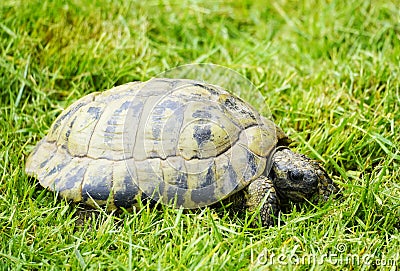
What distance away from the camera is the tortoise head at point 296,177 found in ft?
12.2

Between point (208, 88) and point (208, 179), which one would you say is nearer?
point (208, 179)

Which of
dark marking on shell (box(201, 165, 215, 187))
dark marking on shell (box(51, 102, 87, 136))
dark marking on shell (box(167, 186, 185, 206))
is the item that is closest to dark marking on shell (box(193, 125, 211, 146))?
dark marking on shell (box(201, 165, 215, 187))

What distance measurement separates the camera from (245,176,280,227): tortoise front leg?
357 centimetres

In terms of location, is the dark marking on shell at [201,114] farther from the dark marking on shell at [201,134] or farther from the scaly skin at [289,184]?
the scaly skin at [289,184]

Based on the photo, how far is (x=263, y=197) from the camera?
3.57m

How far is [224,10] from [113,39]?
146cm

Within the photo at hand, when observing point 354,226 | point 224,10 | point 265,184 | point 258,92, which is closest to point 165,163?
point 265,184

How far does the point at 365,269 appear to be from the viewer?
10.8 ft

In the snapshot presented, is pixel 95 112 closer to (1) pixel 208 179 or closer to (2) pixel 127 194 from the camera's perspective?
(2) pixel 127 194

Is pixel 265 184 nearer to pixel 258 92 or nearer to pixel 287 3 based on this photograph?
pixel 258 92

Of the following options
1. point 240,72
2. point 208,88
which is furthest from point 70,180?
point 240,72

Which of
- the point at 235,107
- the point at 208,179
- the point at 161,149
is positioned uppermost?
the point at 235,107

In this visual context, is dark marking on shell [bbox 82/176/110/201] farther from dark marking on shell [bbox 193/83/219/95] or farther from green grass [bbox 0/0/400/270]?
dark marking on shell [bbox 193/83/219/95]

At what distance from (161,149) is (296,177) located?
32.1 inches
